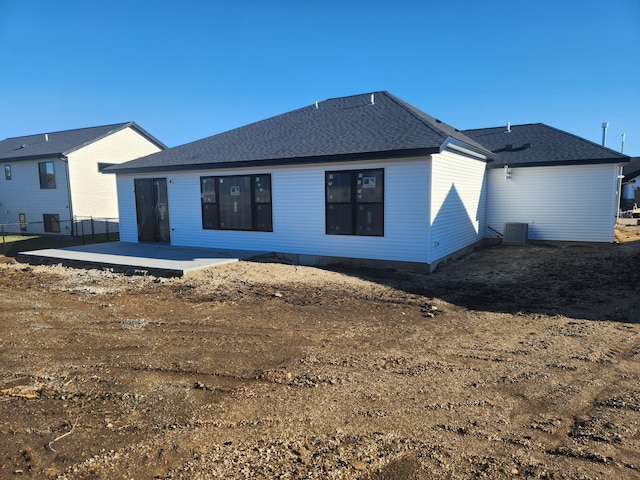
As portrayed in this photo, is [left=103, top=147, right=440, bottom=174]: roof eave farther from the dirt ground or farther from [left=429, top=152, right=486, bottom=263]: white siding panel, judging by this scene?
the dirt ground

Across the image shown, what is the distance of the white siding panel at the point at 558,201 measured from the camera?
43.9 ft

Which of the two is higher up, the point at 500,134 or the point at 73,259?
the point at 500,134

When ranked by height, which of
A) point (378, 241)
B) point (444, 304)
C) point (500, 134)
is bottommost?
point (444, 304)

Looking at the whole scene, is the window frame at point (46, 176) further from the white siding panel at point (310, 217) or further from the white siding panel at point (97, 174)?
the white siding panel at point (310, 217)

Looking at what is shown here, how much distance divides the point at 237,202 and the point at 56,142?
1578 centimetres

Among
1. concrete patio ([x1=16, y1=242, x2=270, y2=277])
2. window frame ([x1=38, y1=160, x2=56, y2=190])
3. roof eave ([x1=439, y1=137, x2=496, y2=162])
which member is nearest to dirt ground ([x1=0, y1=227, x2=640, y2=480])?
concrete patio ([x1=16, y1=242, x2=270, y2=277])

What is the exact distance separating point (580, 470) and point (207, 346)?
3892 millimetres

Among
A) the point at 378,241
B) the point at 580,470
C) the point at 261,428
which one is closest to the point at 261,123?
the point at 378,241

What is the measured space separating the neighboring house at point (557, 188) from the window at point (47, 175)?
63.4 ft

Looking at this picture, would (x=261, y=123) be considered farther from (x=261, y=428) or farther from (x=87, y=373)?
(x=261, y=428)

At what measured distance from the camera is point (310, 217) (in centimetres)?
1080

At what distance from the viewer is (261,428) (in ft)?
10.7

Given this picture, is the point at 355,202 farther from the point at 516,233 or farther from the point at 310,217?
the point at 516,233

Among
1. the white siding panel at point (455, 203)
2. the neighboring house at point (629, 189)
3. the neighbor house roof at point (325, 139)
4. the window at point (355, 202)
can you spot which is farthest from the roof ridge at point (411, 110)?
the neighboring house at point (629, 189)
